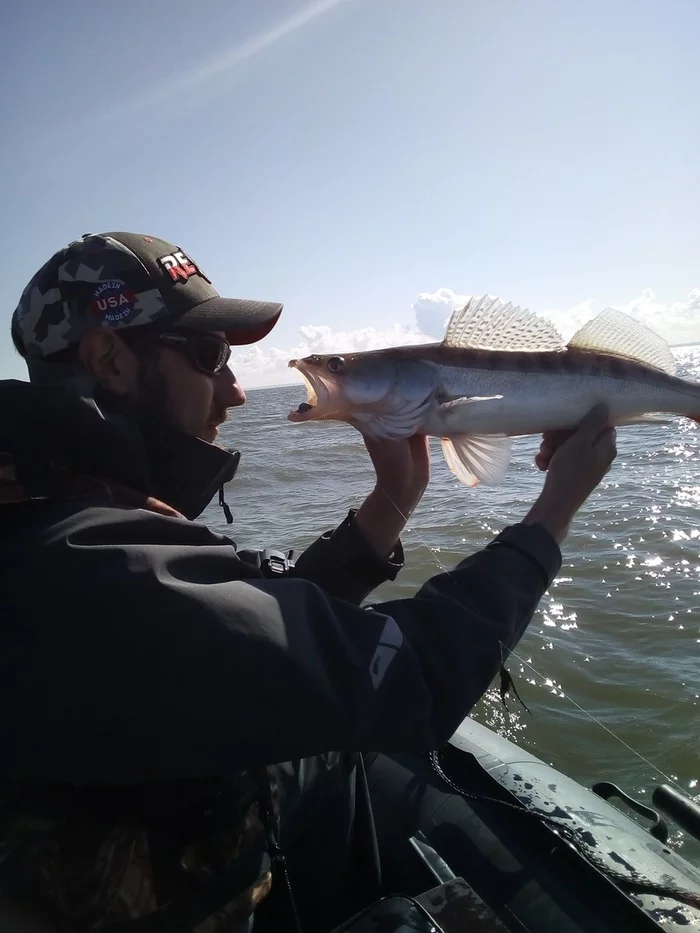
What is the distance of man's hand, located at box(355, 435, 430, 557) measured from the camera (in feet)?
10.1

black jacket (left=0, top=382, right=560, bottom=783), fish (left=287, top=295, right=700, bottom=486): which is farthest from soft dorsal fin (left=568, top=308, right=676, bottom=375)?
black jacket (left=0, top=382, right=560, bottom=783)

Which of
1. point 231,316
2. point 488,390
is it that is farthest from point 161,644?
point 488,390

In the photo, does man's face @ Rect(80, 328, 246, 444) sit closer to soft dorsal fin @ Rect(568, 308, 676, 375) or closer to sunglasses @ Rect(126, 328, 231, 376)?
sunglasses @ Rect(126, 328, 231, 376)

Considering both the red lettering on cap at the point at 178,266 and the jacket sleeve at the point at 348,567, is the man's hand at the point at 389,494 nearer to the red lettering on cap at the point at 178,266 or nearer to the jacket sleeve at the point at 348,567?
the jacket sleeve at the point at 348,567

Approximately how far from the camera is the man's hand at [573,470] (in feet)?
7.82

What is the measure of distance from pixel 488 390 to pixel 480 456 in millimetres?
380

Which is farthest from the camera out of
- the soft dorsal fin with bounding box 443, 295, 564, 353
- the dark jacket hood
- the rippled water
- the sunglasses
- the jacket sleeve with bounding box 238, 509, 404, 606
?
the rippled water

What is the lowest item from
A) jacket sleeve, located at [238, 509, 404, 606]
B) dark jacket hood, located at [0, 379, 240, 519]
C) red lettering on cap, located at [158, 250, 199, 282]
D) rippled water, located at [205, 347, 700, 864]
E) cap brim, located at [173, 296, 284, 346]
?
rippled water, located at [205, 347, 700, 864]

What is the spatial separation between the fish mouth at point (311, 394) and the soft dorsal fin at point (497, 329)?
2.61ft

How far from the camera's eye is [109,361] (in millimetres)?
2246

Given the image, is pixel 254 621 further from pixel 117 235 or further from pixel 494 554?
pixel 117 235

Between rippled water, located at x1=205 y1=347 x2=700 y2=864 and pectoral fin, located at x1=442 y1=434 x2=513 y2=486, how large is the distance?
2450mm

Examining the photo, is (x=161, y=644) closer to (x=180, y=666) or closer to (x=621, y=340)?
(x=180, y=666)

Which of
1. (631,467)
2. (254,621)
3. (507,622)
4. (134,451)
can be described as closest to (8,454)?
(134,451)
